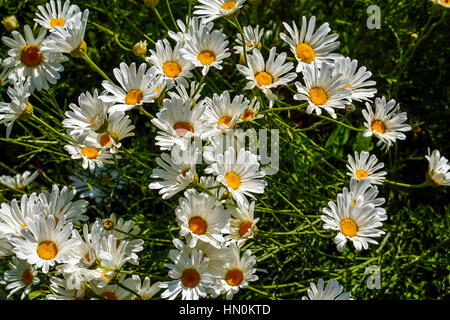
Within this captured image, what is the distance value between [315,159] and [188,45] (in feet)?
2.88

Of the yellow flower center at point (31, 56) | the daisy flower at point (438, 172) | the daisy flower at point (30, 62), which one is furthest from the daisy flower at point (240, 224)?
the yellow flower center at point (31, 56)

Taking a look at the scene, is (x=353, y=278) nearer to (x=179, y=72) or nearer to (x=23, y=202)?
(x=179, y=72)

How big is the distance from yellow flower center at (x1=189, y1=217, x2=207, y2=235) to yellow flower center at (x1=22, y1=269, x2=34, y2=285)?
2.12ft

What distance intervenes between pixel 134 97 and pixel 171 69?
20 centimetres

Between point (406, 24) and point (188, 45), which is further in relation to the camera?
point (406, 24)

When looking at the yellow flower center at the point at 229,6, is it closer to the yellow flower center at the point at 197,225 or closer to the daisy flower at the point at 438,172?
the yellow flower center at the point at 197,225

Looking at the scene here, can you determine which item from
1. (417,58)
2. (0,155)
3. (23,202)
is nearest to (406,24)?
(417,58)

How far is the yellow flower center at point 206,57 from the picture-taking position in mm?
1836

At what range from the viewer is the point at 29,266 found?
1831mm

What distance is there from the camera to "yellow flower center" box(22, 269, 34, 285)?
1.79 m

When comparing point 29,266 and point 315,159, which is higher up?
point 315,159

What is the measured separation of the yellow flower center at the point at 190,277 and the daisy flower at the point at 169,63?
0.71 meters
